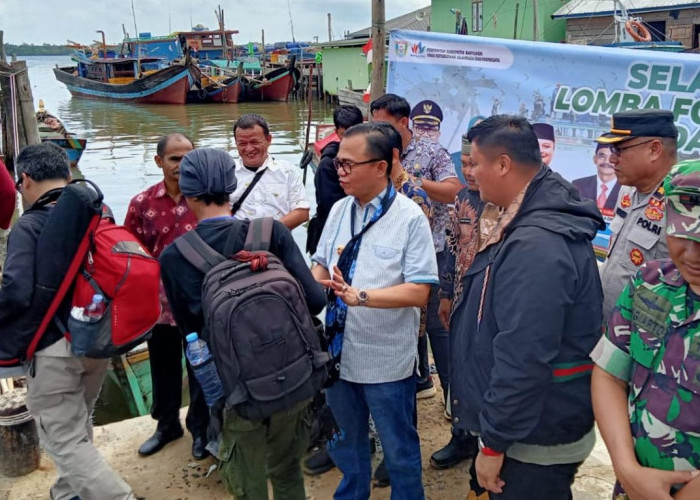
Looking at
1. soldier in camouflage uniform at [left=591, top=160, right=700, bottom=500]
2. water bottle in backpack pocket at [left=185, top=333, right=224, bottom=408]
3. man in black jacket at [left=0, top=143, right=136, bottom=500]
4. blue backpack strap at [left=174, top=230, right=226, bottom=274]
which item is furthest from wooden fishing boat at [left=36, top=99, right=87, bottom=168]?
soldier in camouflage uniform at [left=591, top=160, right=700, bottom=500]

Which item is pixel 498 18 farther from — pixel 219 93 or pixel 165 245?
pixel 165 245

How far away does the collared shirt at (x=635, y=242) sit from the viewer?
2.16 meters

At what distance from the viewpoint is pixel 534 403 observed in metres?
1.58

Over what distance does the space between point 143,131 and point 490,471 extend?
24.6m

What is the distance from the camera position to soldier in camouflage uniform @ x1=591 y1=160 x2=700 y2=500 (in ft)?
4.35

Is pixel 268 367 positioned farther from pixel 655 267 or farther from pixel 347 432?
pixel 655 267

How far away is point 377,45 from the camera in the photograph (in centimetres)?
563

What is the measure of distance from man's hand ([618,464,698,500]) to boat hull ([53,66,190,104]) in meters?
33.4

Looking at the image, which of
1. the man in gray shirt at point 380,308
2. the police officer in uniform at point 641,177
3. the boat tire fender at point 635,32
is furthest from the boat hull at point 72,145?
the police officer in uniform at point 641,177

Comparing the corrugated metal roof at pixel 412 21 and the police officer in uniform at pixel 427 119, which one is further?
the corrugated metal roof at pixel 412 21

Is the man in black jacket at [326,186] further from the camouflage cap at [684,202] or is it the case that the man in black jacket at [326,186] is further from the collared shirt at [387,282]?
the camouflage cap at [684,202]

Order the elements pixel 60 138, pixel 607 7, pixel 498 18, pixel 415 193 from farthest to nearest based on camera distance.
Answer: pixel 498 18 < pixel 607 7 < pixel 60 138 < pixel 415 193

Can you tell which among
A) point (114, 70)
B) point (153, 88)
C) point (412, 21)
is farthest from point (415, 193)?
point (114, 70)

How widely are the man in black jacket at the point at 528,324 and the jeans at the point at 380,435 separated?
50 centimetres
